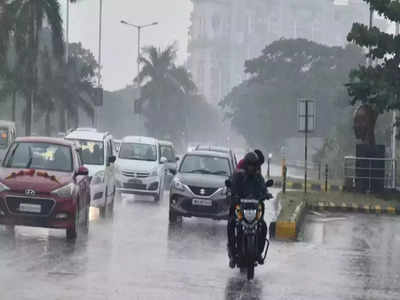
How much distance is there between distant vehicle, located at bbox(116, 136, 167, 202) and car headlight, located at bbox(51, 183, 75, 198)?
1329cm

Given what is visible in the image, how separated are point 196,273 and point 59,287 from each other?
8.25ft

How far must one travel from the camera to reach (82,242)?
16844 mm

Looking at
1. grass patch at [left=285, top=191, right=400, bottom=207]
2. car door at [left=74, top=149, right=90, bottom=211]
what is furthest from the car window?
car door at [left=74, top=149, right=90, bottom=211]

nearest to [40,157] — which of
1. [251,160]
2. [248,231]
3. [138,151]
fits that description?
[251,160]

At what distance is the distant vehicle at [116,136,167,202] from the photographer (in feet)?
99.5

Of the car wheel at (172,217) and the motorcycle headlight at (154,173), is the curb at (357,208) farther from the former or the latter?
the car wheel at (172,217)

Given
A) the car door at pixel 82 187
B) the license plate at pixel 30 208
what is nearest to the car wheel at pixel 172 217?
the car door at pixel 82 187

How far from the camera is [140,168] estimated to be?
Result: 100 feet

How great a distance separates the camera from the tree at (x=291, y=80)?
105500 millimetres

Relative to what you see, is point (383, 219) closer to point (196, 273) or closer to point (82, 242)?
point (82, 242)

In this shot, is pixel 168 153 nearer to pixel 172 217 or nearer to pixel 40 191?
pixel 172 217

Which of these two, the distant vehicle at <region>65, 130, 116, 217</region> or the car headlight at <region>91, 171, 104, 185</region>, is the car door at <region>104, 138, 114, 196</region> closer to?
the distant vehicle at <region>65, 130, 116, 217</region>

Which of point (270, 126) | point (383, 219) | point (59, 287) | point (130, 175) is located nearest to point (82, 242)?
point (59, 287)

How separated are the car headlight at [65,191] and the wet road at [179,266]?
30.2 inches
